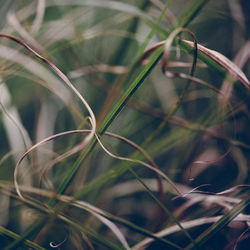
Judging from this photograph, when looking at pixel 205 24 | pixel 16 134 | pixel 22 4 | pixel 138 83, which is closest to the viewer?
pixel 138 83

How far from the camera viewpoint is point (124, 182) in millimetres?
471

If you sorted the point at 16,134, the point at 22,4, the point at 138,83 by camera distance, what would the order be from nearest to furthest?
the point at 138,83, the point at 16,134, the point at 22,4

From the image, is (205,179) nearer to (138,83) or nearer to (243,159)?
(243,159)

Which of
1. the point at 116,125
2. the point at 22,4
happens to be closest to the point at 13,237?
the point at 116,125

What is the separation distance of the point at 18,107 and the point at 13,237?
0.33 m

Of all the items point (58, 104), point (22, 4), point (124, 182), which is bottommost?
point (124, 182)

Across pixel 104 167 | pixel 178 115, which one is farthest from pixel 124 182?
pixel 178 115

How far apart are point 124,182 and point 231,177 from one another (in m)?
0.18

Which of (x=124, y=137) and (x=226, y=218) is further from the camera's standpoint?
(x=124, y=137)

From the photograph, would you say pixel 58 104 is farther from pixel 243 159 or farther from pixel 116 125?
pixel 243 159

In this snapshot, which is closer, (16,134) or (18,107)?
Answer: (16,134)

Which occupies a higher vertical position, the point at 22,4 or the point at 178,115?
the point at 22,4

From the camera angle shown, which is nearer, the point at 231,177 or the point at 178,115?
the point at 231,177

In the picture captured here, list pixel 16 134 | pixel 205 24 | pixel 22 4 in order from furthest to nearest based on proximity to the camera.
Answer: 1. pixel 205 24
2. pixel 22 4
3. pixel 16 134
